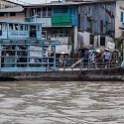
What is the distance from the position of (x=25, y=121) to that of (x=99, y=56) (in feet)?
45.1

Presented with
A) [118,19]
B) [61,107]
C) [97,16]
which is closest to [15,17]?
[97,16]

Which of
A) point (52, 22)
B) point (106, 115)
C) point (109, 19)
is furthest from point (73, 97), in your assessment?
point (109, 19)

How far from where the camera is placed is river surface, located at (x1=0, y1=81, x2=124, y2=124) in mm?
9273

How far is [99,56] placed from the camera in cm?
2231

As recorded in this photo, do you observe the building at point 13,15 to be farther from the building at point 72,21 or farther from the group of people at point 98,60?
the group of people at point 98,60

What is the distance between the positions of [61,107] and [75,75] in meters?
9.45

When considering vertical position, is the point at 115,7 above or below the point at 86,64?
above

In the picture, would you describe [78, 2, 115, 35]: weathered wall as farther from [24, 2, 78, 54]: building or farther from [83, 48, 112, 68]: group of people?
[83, 48, 112, 68]: group of people

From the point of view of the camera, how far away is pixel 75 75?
20422 mm

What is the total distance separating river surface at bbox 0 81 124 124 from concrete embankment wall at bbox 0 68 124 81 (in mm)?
4828

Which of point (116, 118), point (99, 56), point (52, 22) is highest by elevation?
point (52, 22)

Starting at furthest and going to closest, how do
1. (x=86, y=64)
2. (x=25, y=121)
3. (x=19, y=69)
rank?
(x=86, y=64), (x=19, y=69), (x=25, y=121)

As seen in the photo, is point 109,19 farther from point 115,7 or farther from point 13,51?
point 13,51

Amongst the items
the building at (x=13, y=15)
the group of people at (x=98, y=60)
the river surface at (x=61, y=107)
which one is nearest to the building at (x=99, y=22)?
the building at (x=13, y=15)
